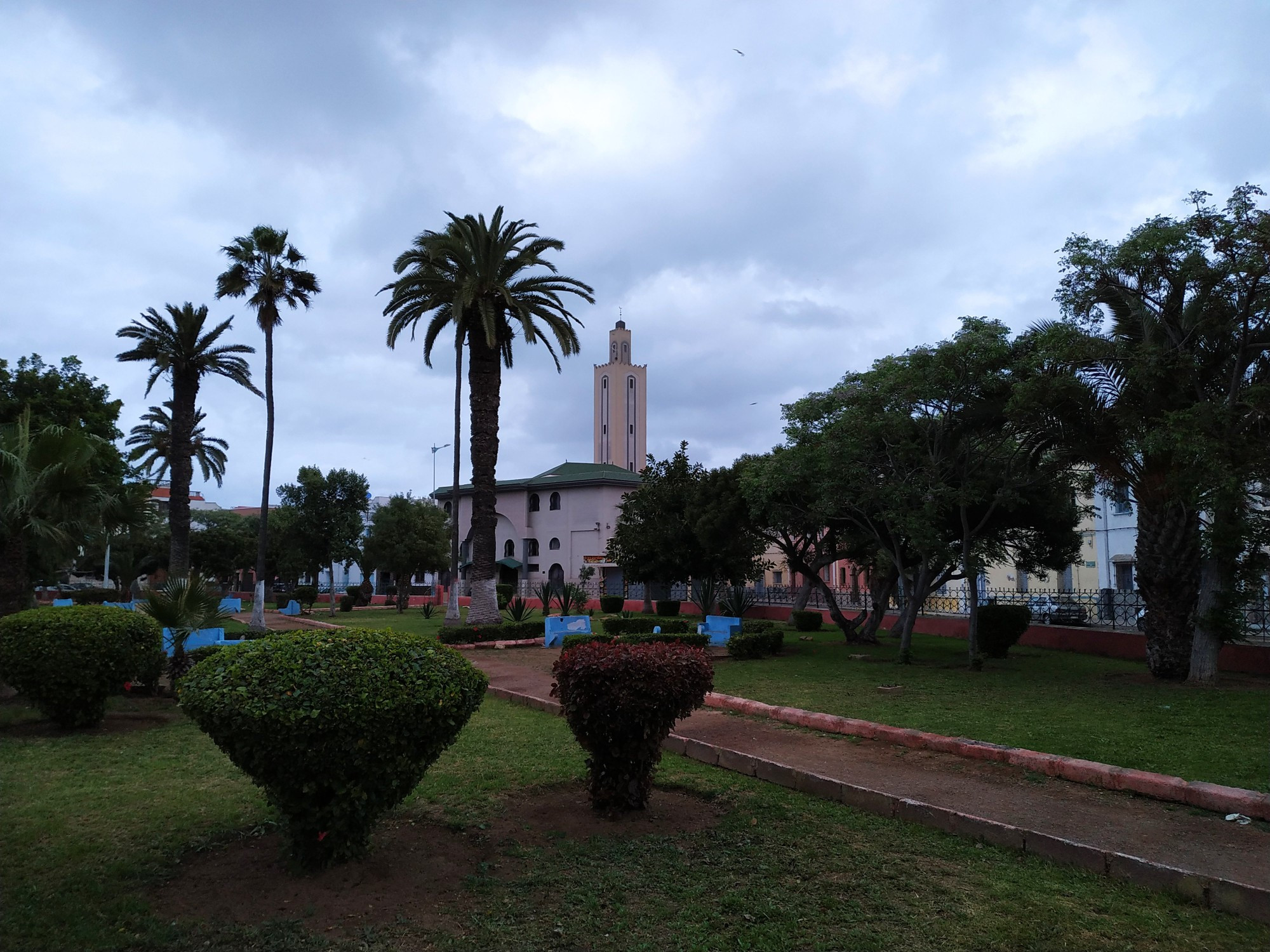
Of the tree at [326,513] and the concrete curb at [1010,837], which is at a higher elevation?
the tree at [326,513]

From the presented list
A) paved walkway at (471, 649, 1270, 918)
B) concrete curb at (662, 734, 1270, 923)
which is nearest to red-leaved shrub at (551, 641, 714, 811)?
concrete curb at (662, 734, 1270, 923)

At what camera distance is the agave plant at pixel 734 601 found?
25109mm

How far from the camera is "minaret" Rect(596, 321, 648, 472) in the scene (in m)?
88.0

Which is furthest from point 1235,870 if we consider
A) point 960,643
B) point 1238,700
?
point 960,643

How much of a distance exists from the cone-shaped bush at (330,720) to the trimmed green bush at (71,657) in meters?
5.24

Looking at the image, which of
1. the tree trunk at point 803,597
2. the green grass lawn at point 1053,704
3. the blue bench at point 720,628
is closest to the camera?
the green grass lawn at point 1053,704

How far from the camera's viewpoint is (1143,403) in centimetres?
1352

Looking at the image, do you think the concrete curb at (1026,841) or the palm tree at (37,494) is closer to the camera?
the concrete curb at (1026,841)

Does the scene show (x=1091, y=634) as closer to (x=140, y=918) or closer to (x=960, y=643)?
(x=960, y=643)

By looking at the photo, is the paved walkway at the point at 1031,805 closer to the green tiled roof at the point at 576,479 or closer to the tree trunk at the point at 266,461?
the tree trunk at the point at 266,461

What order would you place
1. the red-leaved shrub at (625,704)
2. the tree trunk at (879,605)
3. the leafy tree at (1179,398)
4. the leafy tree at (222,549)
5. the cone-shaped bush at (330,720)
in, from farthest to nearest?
the leafy tree at (222,549)
the tree trunk at (879,605)
the leafy tree at (1179,398)
the red-leaved shrub at (625,704)
the cone-shaped bush at (330,720)

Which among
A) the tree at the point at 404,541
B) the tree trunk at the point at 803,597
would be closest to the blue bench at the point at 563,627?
the tree trunk at the point at 803,597

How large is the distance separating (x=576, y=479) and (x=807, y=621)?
30.9m

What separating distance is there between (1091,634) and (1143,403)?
8.37 m
